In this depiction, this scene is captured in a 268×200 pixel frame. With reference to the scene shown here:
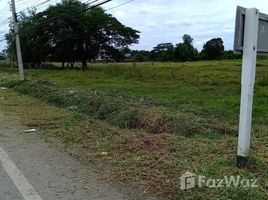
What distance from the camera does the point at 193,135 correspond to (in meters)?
7.90

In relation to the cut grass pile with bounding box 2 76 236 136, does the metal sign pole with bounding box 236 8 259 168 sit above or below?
above

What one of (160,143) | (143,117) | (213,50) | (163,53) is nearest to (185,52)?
(163,53)

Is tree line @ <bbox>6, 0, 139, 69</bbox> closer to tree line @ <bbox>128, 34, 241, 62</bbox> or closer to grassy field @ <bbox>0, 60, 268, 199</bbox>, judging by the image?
tree line @ <bbox>128, 34, 241, 62</bbox>

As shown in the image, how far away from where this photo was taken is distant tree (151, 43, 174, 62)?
8456cm

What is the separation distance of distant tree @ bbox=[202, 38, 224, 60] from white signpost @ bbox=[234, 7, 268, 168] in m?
82.2

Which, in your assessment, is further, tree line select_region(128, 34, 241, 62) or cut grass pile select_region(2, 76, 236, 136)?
tree line select_region(128, 34, 241, 62)

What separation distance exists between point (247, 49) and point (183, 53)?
80702 millimetres

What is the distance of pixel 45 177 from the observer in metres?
5.50

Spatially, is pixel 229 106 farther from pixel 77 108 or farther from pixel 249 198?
pixel 249 198

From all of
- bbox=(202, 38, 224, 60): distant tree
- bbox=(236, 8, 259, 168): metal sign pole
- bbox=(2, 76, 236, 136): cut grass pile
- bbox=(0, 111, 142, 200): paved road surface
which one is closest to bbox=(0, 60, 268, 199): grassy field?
bbox=(2, 76, 236, 136): cut grass pile

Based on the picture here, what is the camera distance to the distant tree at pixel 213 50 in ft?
283

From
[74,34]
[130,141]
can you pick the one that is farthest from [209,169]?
[74,34]

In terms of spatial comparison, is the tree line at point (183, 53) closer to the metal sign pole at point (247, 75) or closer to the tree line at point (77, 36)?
the tree line at point (77, 36)

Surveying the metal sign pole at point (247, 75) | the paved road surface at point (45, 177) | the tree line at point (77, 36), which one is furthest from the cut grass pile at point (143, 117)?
the tree line at point (77, 36)
